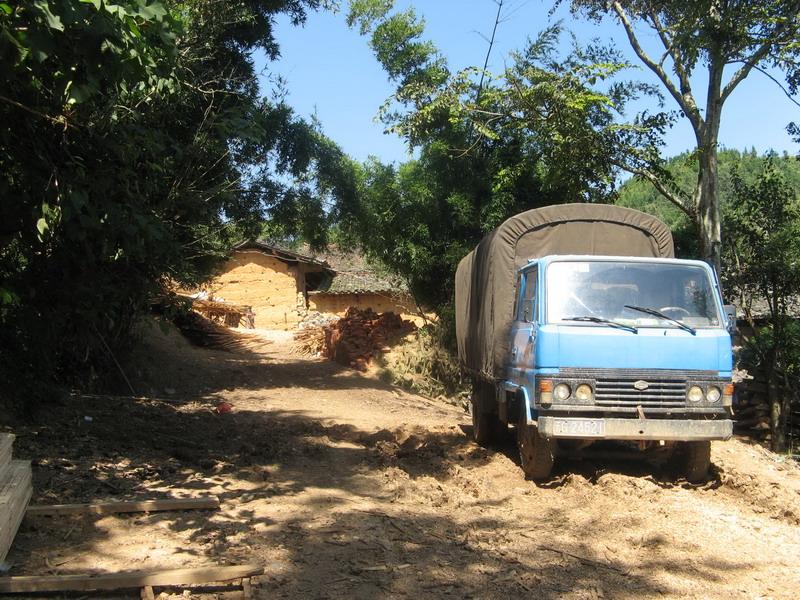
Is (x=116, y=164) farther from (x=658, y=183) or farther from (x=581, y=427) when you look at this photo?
(x=658, y=183)

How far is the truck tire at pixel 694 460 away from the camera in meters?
6.83

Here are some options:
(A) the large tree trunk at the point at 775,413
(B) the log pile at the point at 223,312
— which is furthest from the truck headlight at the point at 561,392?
(B) the log pile at the point at 223,312

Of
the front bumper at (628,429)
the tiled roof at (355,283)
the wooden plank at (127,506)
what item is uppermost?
the tiled roof at (355,283)

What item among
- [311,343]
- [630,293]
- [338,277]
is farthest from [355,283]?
[630,293]

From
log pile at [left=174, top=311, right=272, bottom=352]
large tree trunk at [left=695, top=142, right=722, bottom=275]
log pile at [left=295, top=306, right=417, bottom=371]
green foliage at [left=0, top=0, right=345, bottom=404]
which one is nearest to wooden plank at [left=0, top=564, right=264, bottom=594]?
green foliage at [left=0, top=0, right=345, bottom=404]

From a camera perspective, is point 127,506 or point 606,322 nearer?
point 127,506

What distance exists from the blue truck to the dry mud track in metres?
0.62

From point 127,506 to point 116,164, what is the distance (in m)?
3.14

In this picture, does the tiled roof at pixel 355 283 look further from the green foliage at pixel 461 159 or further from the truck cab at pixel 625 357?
→ the truck cab at pixel 625 357

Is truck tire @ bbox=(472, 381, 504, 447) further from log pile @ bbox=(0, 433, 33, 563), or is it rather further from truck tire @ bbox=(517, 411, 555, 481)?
log pile @ bbox=(0, 433, 33, 563)

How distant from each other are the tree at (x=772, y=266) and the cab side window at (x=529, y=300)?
22.8ft

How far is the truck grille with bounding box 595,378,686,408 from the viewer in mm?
6375

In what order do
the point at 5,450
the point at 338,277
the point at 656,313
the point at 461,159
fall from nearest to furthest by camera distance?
the point at 5,450 → the point at 656,313 → the point at 461,159 → the point at 338,277

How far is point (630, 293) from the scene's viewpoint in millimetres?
6766
